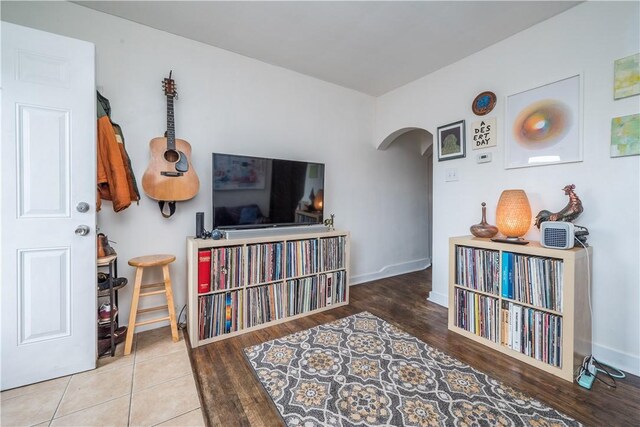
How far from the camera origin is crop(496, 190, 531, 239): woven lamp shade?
185 cm

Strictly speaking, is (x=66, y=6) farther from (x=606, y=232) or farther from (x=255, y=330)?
(x=606, y=232)

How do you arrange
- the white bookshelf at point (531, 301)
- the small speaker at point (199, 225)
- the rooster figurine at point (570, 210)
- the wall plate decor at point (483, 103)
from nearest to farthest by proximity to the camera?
the white bookshelf at point (531, 301)
the rooster figurine at point (570, 210)
the small speaker at point (199, 225)
the wall plate decor at point (483, 103)

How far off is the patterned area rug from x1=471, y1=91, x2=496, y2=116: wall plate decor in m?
2.04

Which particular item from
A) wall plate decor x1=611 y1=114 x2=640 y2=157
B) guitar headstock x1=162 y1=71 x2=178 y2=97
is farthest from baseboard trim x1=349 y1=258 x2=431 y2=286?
guitar headstock x1=162 y1=71 x2=178 y2=97

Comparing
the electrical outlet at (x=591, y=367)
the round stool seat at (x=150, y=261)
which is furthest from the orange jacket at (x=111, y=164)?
the electrical outlet at (x=591, y=367)

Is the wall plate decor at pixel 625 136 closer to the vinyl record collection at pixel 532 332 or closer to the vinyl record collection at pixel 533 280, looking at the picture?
the vinyl record collection at pixel 533 280

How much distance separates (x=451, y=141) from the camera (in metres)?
2.54

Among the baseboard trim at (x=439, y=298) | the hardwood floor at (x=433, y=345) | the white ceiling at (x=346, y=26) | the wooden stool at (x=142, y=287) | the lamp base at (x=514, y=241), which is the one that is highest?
the white ceiling at (x=346, y=26)

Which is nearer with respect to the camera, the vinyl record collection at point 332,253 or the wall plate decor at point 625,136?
the wall plate decor at point 625,136

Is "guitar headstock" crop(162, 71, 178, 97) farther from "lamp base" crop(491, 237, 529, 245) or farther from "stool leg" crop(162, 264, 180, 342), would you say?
"lamp base" crop(491, 237, 529, 245)

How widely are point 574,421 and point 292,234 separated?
1974 mm

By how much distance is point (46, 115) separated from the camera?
143 cm

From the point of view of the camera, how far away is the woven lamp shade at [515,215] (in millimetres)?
1854

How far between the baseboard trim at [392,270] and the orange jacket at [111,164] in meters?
2.44
